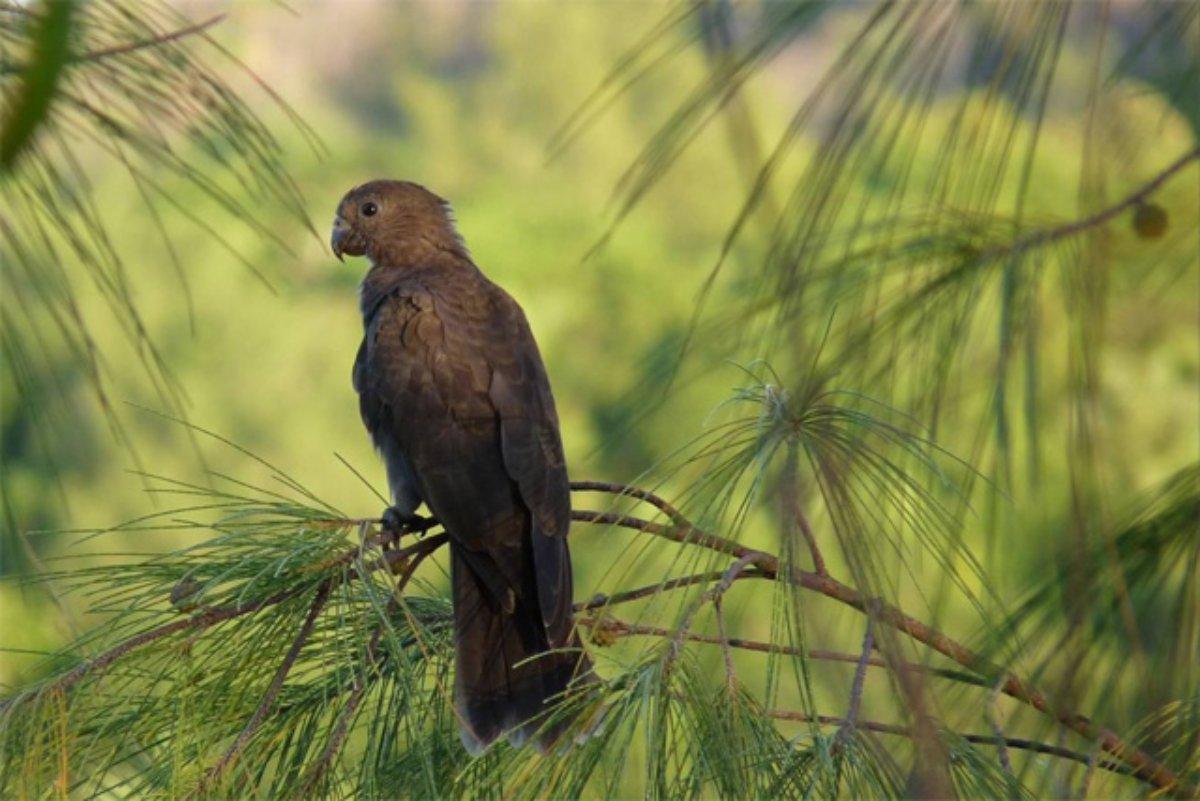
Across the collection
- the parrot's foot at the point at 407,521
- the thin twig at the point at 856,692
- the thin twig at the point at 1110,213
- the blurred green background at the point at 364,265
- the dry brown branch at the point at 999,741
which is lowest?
the dry brown branch at the point at 999,741

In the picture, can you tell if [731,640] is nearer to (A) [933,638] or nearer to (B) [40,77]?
(A) [933,638]

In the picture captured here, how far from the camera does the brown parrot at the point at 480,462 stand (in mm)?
1967

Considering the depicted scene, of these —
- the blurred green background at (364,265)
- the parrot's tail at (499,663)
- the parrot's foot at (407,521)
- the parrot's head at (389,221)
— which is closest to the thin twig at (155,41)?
the parrot's tail at (499,663)

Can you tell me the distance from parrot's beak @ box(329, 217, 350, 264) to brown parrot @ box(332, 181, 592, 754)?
131 millimetres

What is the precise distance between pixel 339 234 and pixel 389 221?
0.32 feet

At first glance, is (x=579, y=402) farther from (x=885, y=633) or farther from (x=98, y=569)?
(x=885, y=633)

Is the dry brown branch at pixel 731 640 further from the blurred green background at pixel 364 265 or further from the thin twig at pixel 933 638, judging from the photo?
the blurred green background at pixel 364 265

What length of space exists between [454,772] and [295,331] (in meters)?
8.21

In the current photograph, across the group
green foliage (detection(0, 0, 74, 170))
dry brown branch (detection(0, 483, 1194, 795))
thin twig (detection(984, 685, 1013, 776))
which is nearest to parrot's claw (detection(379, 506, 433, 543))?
dry brown branch (detection(0, 483, 1194, 795))

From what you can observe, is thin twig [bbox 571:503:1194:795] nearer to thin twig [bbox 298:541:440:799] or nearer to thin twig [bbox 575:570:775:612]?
thin twig [bbox 575:570:775:612]

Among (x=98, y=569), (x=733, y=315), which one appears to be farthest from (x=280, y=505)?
(x=733, y=315)

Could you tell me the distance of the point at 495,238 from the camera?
10.6m

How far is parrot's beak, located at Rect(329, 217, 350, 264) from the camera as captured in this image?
277 centimetres

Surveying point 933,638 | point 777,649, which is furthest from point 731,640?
point 933,638
